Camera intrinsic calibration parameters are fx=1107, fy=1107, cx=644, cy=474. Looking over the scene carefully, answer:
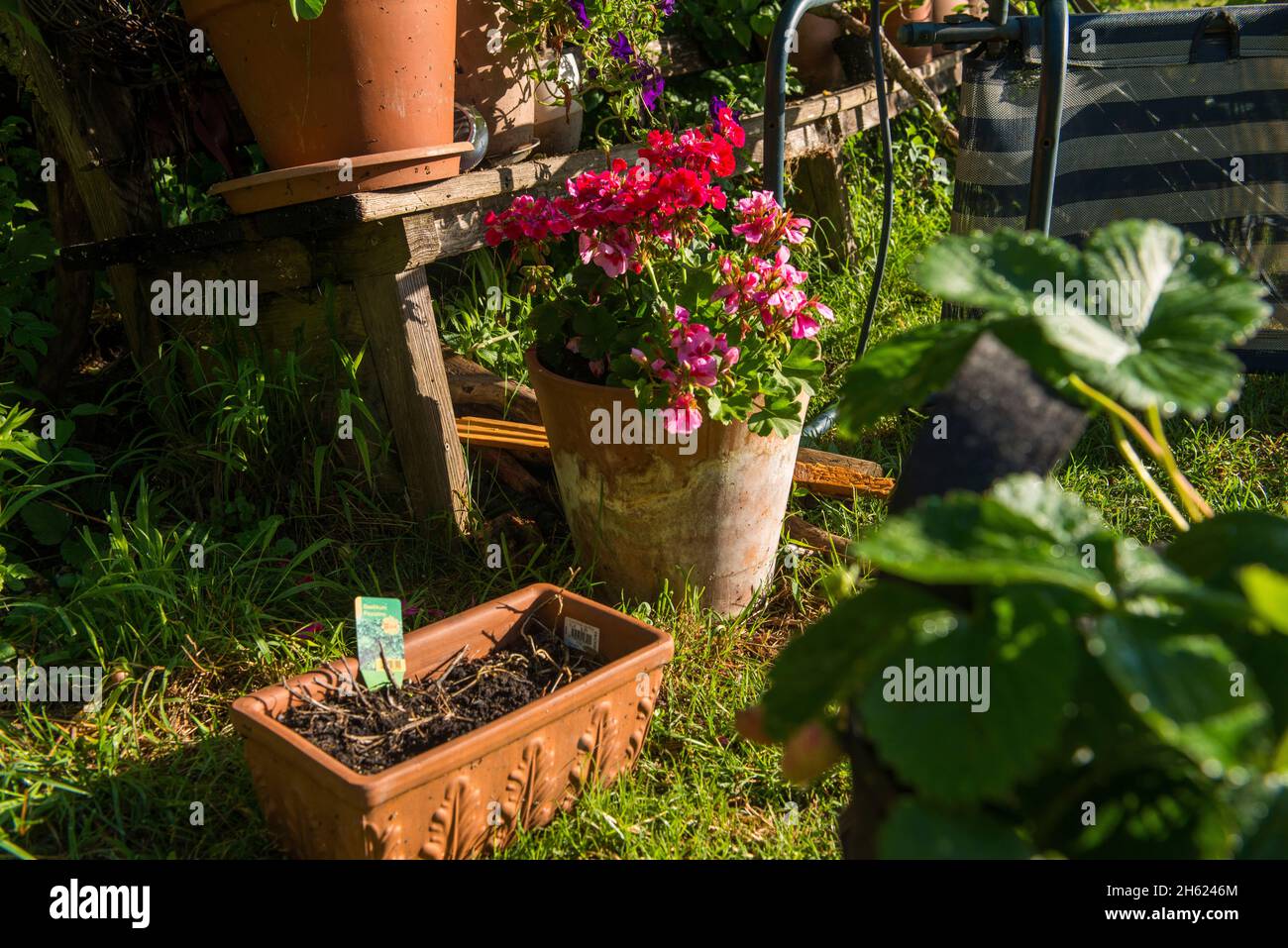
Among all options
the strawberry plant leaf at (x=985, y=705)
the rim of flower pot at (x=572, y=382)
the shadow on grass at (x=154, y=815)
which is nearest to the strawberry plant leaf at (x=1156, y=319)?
the strawberry plant leaf at (x=985, y=705)

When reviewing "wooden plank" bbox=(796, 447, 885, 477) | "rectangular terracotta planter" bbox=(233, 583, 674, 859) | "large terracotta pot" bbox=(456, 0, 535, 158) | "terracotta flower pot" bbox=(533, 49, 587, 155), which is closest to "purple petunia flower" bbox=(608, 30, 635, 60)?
"terracotta flower pot" bbox=(533, 49, 587, 155)

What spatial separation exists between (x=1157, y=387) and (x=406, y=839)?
3.52 feet

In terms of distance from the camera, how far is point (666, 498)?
2.02m

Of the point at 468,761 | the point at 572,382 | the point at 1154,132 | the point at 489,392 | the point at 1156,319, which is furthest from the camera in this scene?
the point at 1154,132

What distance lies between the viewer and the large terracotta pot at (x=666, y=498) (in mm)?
1989

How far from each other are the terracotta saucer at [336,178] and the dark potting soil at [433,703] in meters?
0.91

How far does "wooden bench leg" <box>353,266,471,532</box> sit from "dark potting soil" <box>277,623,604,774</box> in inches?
21.8

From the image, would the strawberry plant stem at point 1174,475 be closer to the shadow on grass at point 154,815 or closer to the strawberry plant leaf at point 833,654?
the strawberry plant leaf at point 833,654

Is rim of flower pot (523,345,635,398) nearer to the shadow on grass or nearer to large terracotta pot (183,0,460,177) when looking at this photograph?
large terracotta pot (183,0,460,177)

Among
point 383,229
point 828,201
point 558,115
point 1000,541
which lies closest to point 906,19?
point 828,201

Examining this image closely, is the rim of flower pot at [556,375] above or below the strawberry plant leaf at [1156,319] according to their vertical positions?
below

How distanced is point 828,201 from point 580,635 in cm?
213

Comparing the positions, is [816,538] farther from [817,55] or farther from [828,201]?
[817,55]

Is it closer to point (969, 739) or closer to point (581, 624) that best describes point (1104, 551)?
point (969, 739)
